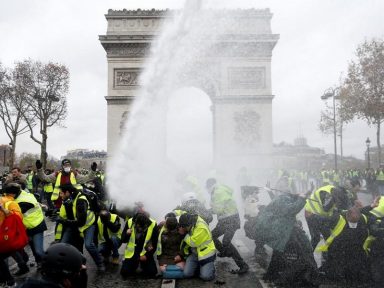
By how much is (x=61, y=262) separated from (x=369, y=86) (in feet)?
91.5

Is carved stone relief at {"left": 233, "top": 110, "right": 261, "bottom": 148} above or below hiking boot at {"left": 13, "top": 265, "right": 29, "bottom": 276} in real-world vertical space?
above

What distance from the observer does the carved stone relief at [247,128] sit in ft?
86.7

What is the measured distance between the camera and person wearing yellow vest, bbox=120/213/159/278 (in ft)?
20.2

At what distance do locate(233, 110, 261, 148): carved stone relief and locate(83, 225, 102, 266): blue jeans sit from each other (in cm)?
2037

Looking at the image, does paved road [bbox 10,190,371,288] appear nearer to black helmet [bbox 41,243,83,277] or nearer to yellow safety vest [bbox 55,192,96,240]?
yellow safety vest [bbox 55,192,96,240]

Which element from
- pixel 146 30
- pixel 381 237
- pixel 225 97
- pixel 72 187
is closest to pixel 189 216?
pixel 72 187

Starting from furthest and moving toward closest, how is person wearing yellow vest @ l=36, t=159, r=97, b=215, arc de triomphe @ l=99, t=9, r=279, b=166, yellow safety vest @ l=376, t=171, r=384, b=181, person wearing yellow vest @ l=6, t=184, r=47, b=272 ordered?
arc de triomphe @ l=99, t=9, r=279, b=166 < yellow safety vest @ l=376, t=171, r=384, b=181 < person wearing yellow vest @ l=36, t=159, r=97, b=215 < person wearing yellow vest @ l=6, t=184, r=47, b=272

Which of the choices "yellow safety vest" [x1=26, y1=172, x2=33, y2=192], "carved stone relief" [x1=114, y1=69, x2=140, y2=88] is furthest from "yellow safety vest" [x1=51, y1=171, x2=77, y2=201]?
"carved stone relief" [x1=114, y1=69, x2=140, y2=88]

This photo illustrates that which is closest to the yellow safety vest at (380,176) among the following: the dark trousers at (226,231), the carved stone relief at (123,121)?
the carved stone relief at (123,121)

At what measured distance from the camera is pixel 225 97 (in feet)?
87.6

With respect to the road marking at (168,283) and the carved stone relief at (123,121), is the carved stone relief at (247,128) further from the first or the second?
the road marking at (168,283)

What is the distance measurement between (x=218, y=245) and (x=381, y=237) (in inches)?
96.2

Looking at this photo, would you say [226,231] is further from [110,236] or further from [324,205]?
[110,236]

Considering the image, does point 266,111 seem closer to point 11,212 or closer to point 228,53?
point 228,53
